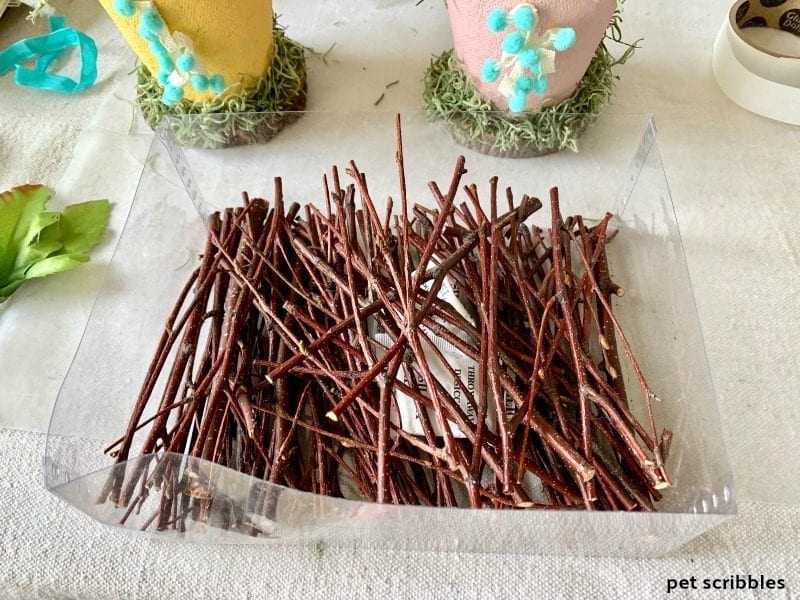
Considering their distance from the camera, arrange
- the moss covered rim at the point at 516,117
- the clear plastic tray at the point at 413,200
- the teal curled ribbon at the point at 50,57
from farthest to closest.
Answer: the teal curled ribbon at the point at 50,57 → the moss covered rim at the point at 516,117 → the clear plastic tray at the point at 413,200

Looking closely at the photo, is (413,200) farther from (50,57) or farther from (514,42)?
(50,57)

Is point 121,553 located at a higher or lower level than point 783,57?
lower

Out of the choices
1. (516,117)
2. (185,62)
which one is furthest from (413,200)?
(185,62)

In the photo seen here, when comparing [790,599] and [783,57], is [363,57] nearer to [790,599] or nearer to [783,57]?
[783,57]

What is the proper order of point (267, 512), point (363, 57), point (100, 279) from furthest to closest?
point (363, 57) → point (100, 279) → point (267, 512)

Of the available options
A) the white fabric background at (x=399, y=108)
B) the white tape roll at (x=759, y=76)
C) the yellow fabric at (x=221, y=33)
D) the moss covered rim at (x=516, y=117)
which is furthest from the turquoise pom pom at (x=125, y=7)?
the white tape roll at (x=759, y=76)

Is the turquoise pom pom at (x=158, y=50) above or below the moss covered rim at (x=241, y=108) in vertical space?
above

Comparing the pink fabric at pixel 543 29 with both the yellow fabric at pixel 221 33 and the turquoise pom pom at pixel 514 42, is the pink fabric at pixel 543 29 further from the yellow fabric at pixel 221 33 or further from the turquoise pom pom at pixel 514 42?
the yellow fabric at pixel 221 33

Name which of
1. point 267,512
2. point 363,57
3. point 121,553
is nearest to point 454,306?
point 267,512
